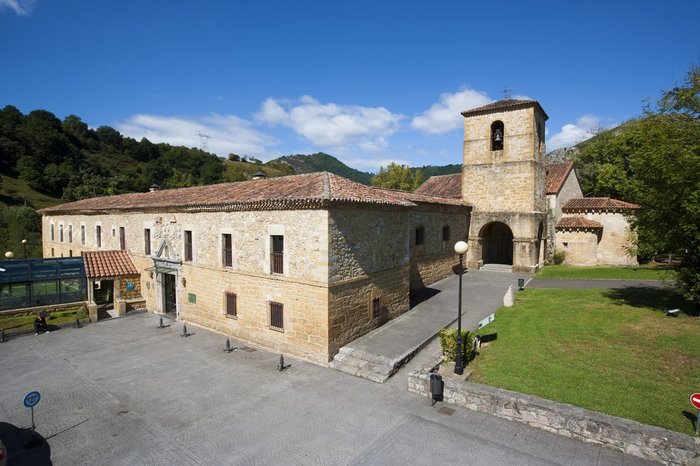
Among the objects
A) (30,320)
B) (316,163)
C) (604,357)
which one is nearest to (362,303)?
(604,357)

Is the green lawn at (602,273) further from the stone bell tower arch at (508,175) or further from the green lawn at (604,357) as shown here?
the green lawn at (604,357)

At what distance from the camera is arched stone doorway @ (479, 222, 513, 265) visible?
102ft

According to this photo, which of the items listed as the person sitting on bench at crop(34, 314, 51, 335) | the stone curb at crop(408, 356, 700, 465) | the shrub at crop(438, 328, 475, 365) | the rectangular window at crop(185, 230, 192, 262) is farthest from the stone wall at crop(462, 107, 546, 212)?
the person sitting on bench at crop(34, 314, 51, 335)

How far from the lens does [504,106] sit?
25.5 m

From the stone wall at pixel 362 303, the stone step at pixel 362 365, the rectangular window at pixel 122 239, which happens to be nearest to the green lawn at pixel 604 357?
the stone step at pixel 362 365

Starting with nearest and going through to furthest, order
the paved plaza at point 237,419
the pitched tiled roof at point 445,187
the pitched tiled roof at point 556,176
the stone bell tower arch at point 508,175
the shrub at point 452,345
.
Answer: the paved plaza at point 237,419
the shrub at point 452,345
the stone bell tower arch at point 508,175
the pitched tiled roof at point 556,176
the pitched tiled roof at point 445,187

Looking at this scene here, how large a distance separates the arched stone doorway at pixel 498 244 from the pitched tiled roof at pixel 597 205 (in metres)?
4.92

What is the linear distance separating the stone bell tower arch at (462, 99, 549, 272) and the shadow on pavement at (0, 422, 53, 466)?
1011 inches

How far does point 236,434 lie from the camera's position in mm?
8445

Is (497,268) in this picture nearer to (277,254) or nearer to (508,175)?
(508,175)

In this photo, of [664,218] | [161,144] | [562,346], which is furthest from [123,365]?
[161,144]

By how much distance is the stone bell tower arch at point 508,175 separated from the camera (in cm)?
2509

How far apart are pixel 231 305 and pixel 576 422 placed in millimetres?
12463

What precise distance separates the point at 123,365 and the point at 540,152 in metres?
28.2
